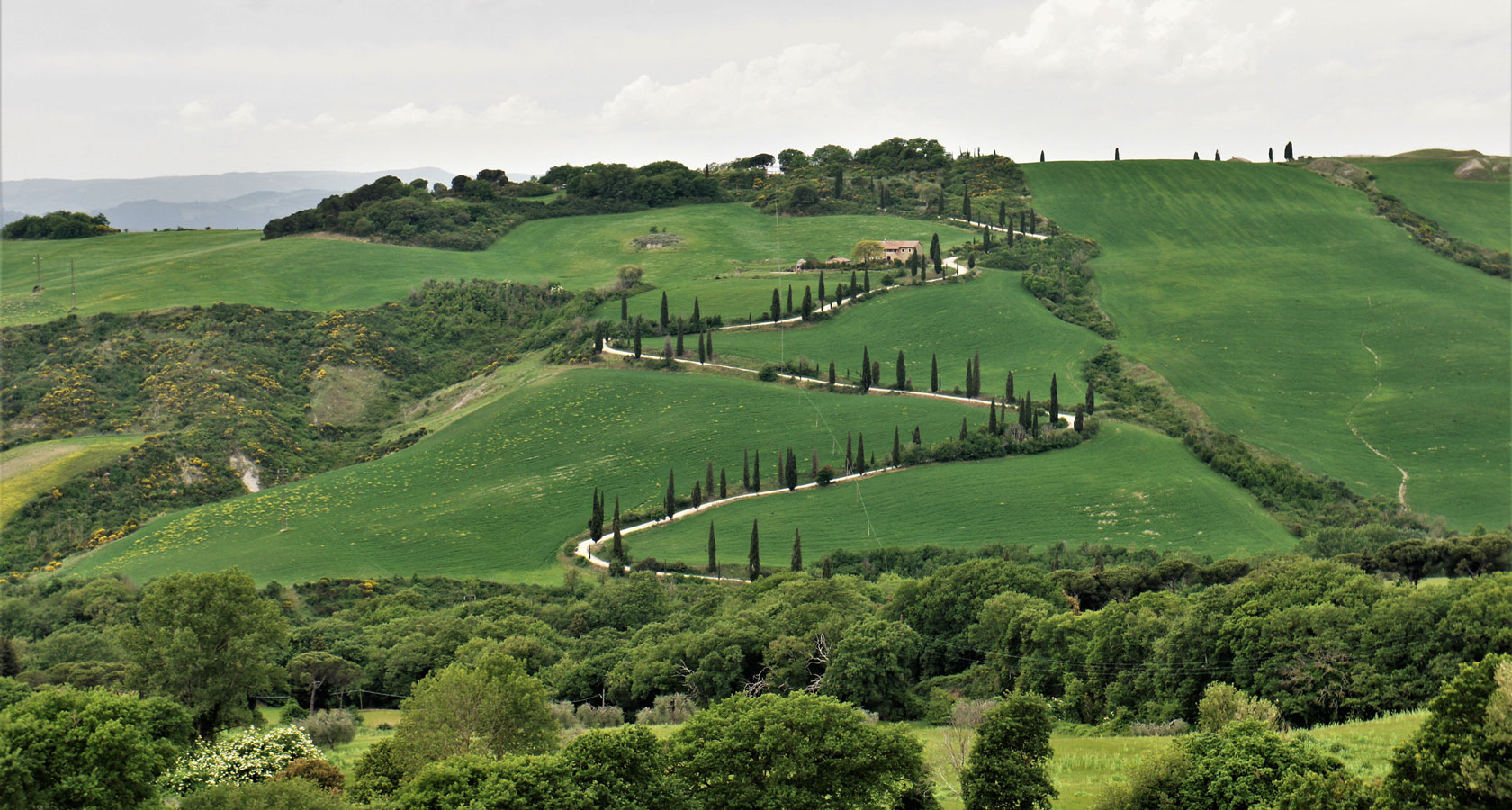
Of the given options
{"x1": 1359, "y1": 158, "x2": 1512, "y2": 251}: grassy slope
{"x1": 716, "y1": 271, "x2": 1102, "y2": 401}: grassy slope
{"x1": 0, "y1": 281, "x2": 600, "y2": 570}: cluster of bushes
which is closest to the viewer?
{"x1": 0, "y1": 281, "x2": 600, "y2": 570}: cluster of bushes

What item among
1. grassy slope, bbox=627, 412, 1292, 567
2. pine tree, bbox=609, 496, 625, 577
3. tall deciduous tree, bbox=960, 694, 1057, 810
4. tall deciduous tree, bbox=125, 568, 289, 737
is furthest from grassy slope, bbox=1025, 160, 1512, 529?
tall deciduous tree, bbox=125, 568, 289, 737

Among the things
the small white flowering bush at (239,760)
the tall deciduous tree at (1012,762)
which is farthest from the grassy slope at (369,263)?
the tall deciduous tree at (1012,762)

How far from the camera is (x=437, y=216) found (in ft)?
643

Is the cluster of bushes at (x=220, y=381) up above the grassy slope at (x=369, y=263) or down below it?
below

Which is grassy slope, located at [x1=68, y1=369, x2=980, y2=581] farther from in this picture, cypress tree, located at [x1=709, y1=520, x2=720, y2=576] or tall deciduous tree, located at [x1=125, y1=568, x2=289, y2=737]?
tall deciduous tree, located at [x1=125, y1=568, x2=289, y2=737]

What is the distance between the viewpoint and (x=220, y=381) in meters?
133

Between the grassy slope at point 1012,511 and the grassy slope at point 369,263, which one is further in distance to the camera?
the grassy slope at point 369,263

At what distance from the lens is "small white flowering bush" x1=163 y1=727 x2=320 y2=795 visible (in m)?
40.8

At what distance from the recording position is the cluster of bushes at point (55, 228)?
18525cm

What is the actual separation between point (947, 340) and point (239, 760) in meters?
99.9

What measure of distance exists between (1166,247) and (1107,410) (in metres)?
61.5

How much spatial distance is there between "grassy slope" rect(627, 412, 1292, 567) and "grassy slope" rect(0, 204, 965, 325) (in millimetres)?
45474

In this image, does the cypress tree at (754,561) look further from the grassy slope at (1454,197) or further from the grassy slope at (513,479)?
the grassy slope at (1454,197)

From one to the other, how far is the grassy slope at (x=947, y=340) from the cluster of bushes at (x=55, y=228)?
10836 centimetres
